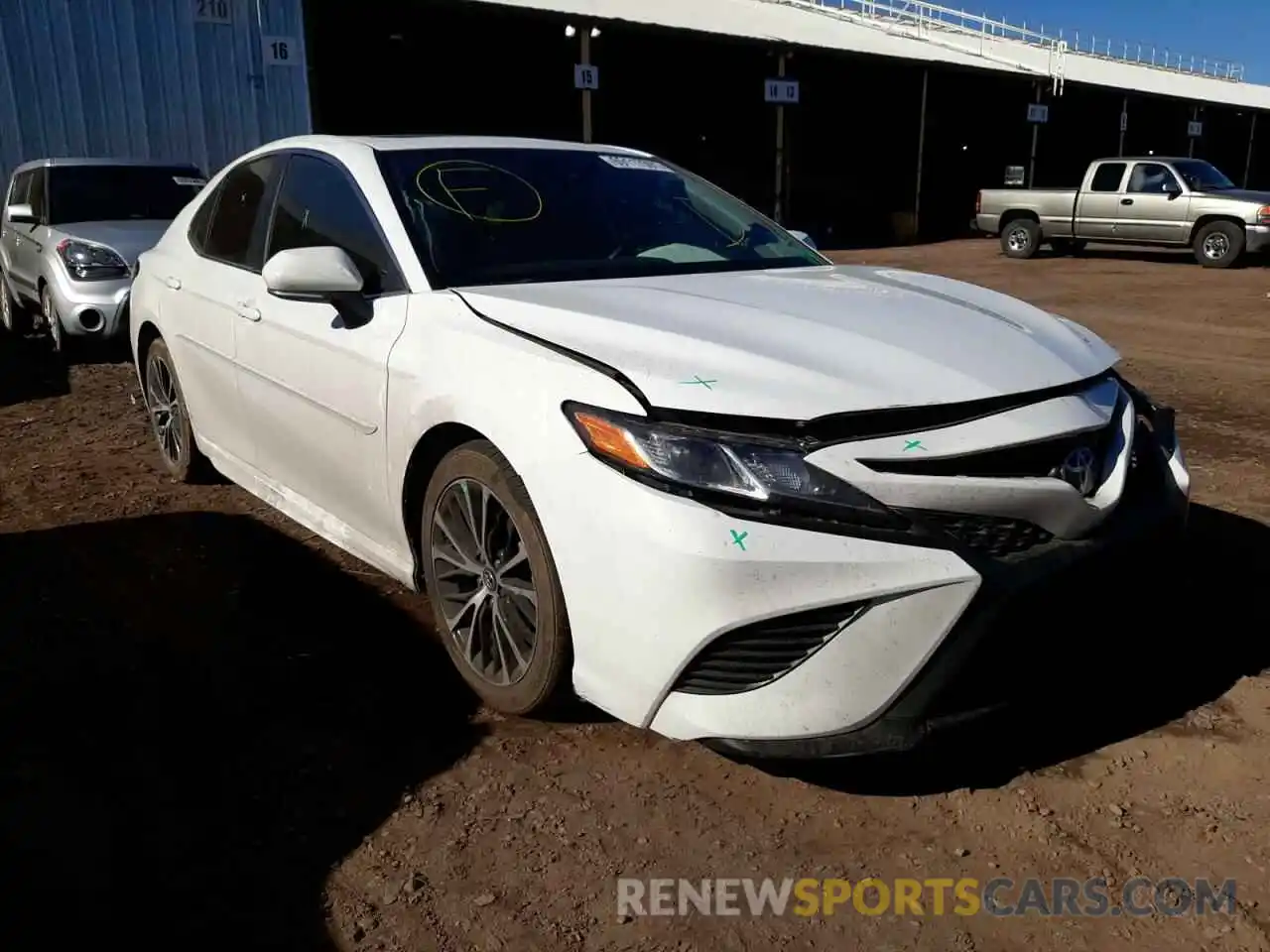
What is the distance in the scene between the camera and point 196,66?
14.0 meters

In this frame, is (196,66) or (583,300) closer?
(583,300)

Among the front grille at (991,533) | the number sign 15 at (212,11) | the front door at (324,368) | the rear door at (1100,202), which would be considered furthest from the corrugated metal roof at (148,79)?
the front grille at (991,533)

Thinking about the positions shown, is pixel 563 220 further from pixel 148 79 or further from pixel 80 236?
pixel 148 79

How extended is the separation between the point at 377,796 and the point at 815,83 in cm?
2787

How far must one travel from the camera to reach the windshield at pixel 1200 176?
16891 millimetres

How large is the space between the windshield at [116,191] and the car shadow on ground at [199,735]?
226 inches

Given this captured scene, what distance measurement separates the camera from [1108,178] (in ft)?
58.1

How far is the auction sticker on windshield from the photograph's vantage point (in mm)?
3926

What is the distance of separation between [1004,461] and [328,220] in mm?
2353

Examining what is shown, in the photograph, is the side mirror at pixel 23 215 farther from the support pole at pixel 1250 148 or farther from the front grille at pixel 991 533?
the support pole at pixel 1250 148

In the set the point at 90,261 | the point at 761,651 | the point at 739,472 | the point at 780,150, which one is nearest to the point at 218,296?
the point at 739,472

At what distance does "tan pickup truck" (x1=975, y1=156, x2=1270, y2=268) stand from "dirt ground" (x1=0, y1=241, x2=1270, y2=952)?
14.7 meters

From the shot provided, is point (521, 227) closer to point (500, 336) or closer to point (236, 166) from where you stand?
point (500, 336)

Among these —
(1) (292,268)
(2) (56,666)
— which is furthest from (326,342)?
(2) (56,666)
